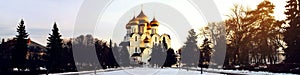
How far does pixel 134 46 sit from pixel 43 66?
3658 inches

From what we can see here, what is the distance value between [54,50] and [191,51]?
39.4m

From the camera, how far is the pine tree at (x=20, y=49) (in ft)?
146

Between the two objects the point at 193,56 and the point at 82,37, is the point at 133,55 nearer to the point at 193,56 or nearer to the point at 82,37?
the point at 82,37

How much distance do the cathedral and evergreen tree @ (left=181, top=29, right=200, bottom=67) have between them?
153 ft

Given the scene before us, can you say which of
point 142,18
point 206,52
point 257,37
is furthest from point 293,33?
point 142,18

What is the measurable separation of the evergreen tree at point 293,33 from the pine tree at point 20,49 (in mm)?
26737

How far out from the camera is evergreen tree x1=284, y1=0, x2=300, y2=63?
38.0 metres

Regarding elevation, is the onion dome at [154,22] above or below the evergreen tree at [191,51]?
above

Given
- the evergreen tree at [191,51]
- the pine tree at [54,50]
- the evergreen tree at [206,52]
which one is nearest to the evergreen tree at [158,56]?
the evergreen tree at [191,51]

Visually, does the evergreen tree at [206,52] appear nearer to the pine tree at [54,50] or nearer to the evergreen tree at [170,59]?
the evergreen tree at [170,59]

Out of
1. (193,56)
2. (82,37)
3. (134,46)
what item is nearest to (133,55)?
(134,46)

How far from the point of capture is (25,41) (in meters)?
46.5

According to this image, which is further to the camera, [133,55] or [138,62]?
[133,55]

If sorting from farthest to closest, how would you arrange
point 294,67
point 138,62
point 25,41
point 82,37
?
point 138,62, point 82,37, point 25,41, point 294,67
